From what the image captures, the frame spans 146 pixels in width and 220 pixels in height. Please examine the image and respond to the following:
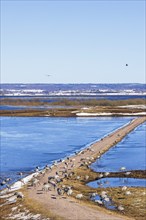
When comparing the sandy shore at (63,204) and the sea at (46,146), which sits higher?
the sandy shore at (63,204)

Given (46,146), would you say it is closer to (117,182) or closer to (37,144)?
(37,144)

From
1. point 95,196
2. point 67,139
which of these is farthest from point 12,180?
point 67,139

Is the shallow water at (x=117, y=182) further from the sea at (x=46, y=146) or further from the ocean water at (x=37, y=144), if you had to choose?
the ocean water at (x=37, y=144)

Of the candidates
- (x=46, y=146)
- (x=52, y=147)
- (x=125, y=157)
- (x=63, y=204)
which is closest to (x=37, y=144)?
(x=46, y=146)

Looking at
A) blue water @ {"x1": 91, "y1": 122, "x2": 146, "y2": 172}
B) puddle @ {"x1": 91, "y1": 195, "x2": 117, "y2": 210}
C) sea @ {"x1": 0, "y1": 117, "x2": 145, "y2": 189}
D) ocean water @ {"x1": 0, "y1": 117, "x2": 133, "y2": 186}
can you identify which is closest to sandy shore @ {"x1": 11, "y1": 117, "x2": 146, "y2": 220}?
puddle @ {"x1": 91, "y1": 195, "x2": 117, "y2": 210}

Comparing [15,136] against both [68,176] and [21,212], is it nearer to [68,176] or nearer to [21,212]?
[68,176]

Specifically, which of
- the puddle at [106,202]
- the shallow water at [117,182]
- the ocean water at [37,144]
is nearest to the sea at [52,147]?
the ocean water at [37,144]

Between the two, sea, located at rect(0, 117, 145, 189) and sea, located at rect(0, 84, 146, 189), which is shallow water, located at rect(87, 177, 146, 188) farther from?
sea, located at rect(0, 117, 145, 189)

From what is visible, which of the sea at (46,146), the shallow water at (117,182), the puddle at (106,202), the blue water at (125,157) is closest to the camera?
the puddle at (106,202)
